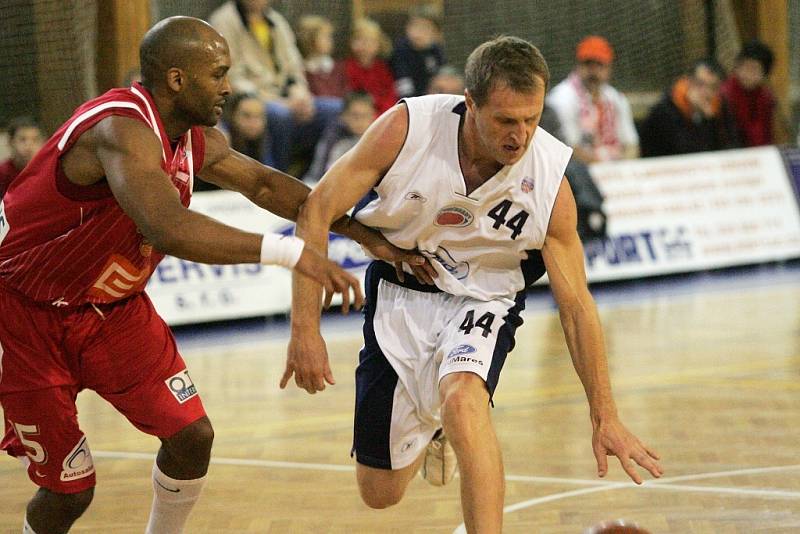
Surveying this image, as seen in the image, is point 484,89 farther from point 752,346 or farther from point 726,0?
point 726,0

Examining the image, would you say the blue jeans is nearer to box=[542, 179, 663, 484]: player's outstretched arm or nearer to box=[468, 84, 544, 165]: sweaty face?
box=[542, 179, 663, 484]: player's outstretched arm

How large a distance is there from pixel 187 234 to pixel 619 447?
1581 mm

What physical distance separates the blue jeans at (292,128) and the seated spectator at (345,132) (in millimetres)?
223

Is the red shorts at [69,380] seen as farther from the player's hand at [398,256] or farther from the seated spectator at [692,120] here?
the seated spectator at [692,120]

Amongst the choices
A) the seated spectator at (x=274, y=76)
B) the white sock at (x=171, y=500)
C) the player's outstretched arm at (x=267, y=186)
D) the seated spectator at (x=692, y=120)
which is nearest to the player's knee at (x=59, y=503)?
the white sock at (x=171, y=500)

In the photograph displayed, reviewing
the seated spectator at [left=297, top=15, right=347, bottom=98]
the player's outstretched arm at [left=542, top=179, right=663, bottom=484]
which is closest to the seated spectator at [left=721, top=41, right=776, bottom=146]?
the seated spectator at [left=297, top=15, right=347, bottom=98]

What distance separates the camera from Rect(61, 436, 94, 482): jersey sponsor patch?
430cm

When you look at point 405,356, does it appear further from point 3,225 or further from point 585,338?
point 3,225

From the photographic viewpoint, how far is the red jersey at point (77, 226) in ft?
13.3

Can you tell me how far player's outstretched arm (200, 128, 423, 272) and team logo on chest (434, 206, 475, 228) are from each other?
193 mm

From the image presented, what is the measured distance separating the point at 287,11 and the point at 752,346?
631 cm

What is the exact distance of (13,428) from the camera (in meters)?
4.30

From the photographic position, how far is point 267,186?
4625mm

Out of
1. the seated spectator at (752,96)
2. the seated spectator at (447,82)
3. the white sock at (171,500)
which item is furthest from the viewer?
the seated spectator at (752,96)
